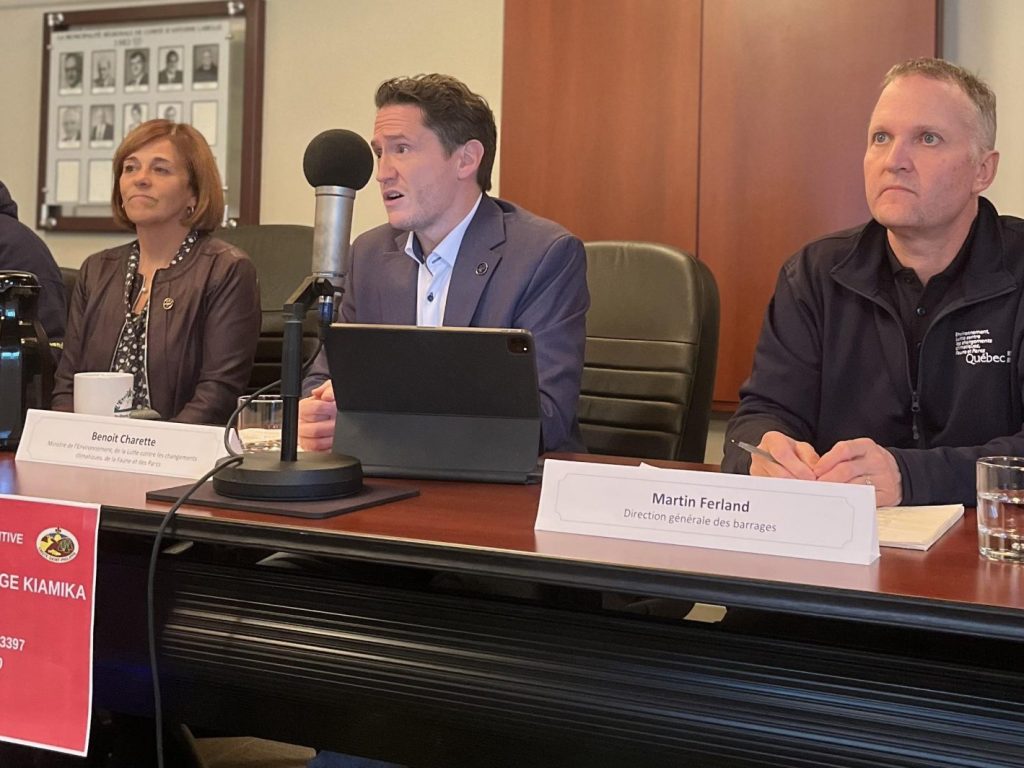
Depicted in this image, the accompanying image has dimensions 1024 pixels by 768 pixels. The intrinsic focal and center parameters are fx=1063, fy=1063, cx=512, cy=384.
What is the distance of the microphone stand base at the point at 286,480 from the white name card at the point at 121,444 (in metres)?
0.16

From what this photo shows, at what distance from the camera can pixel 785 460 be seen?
134cm

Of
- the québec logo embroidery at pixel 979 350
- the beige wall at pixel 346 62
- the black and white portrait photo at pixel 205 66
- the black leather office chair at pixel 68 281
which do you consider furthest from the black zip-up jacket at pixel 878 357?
the black and white portrait photo at pixel 205 66

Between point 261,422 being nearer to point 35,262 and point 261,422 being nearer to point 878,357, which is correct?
point 878,357

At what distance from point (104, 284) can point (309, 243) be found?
19.9 inches

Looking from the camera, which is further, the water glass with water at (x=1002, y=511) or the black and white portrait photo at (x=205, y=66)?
the black and white portrait photo at (x=205, y=66)

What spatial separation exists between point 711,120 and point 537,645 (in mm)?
2005

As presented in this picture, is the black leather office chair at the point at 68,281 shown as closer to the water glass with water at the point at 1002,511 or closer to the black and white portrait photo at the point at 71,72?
the black and white portrait photo at the point at 71,72

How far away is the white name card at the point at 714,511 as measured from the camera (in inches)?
38.7

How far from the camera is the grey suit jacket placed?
1810 millimetres

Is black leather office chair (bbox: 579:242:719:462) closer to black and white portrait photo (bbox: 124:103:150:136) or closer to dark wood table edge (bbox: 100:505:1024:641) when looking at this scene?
dark wood table edge (bbox: 100:505:1024:641)

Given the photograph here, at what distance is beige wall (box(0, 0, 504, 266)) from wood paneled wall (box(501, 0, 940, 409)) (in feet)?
1.54

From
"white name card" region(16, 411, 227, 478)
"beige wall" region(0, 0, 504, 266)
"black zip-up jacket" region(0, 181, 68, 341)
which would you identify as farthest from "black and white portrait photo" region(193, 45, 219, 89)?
"white name card" region(16, 411, 227, 478)

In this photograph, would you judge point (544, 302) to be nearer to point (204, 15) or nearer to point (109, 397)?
point (109, 397)

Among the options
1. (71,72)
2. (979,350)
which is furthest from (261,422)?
(71,72)
